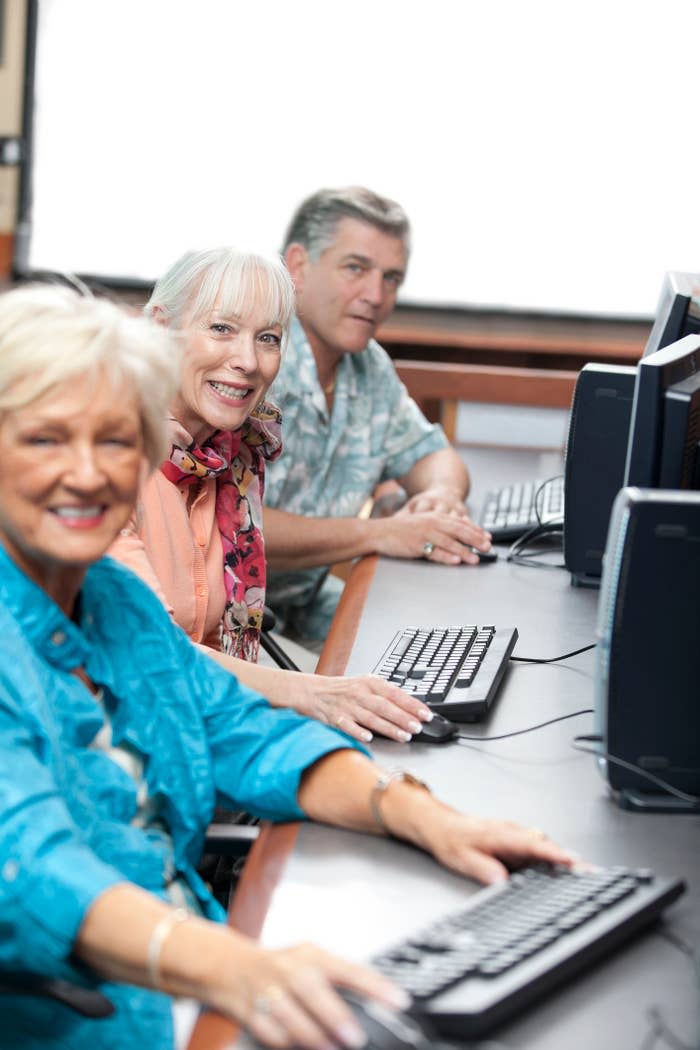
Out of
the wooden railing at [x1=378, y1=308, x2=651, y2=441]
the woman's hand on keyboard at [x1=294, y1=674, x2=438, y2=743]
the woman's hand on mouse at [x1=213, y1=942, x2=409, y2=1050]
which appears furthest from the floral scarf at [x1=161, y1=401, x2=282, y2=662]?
the wooden railing at [x1=378, y1=308, x2=651, y2=441]

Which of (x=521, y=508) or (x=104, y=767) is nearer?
(x=104, y=767)

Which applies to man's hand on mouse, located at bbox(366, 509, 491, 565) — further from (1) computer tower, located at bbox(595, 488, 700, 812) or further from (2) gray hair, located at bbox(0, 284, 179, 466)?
(2) gray hair, located at bbox(0, 284, 179, 466)

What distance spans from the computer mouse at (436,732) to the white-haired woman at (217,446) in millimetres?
424

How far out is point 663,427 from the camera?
1649 mm

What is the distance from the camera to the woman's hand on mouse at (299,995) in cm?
88

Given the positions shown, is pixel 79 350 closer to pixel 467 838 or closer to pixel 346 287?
pixel 467 838

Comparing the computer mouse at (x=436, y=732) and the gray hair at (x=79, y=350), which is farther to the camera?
the computer mouse at (x=436, y=732)

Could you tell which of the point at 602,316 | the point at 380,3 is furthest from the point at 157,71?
the point at 602,316

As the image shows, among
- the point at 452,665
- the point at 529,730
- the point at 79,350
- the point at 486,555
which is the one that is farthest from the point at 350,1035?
the point at 486,555

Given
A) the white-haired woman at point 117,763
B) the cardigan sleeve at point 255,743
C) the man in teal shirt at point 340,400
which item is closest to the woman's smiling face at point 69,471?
the white-haired woman at point 117,763

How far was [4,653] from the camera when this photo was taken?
1155mm

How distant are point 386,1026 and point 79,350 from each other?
23.9 inches

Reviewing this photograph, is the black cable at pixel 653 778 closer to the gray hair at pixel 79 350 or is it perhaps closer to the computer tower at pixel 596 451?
the gray hair at pixel 79 350

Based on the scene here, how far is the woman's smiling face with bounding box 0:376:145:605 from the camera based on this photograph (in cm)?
117
